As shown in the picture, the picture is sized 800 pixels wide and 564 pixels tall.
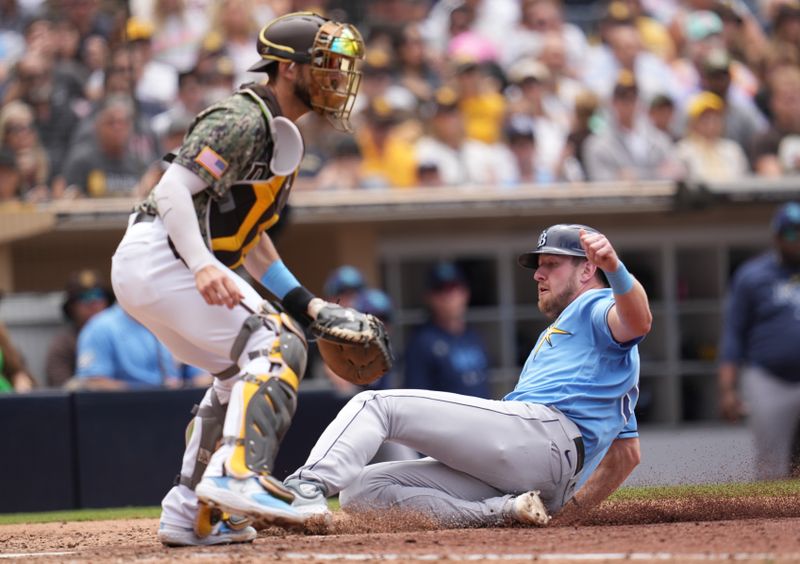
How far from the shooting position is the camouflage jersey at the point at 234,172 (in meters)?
4.53

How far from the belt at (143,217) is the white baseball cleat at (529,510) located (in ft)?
5.67

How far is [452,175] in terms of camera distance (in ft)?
37.3

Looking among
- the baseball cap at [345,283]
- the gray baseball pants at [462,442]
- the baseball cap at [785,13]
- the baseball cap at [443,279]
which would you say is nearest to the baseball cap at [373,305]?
the baseball cap at [345,283]

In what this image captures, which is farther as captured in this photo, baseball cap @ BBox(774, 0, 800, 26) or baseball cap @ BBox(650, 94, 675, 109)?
baseball cap @ BBox(774, 0, 800, 26)

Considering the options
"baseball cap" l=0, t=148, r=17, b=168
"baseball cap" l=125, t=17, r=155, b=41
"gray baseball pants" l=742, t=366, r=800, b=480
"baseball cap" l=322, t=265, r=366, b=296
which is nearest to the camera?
"gray baseball pants" l=742, t=366, r=800, b=480

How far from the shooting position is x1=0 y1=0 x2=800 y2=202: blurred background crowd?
10430 mm

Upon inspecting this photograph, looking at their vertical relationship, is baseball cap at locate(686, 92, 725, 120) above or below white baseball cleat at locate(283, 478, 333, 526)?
above

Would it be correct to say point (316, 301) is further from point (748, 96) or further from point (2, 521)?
point (748, 96)

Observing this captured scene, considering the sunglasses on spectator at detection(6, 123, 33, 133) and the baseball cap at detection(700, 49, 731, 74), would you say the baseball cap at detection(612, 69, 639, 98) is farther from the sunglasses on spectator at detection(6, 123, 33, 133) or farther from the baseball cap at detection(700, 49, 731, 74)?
the sunglasses on spectator at detection(6, 123, 33, 133)

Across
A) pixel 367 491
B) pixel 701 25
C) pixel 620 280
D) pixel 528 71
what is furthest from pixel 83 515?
pixel 701 25

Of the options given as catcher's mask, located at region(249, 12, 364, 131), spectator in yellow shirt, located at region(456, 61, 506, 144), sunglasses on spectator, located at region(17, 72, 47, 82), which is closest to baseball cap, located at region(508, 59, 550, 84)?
spectator in yellow shirt, located at region(456, 61, 506, 144)

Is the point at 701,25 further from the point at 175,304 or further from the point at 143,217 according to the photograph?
the point at 175,304

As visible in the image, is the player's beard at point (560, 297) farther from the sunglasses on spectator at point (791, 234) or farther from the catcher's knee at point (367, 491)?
the sunglasses on spectator at point (791, 234)

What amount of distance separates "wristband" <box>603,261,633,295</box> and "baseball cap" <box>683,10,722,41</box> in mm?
9184
